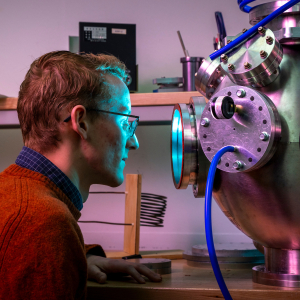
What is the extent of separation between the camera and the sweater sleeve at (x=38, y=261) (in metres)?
0.53

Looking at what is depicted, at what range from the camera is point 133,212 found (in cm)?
126

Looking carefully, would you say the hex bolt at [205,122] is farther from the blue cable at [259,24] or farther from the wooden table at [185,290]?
the wooden table at [185,290]

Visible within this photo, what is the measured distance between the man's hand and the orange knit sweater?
21cm

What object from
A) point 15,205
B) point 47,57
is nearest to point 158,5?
point 47,57

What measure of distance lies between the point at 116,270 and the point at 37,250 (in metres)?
0.30

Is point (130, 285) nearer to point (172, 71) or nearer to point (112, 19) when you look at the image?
point (172, 71)

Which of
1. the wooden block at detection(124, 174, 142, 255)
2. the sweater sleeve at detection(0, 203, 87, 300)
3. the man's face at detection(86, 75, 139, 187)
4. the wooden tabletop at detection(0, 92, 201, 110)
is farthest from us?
the wooden tabletop at detection(0, 92, 201, 110)

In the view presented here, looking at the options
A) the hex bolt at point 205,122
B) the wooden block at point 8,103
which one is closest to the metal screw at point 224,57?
the hex bolt at point 205,122

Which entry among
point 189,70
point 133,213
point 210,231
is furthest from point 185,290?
point 189,70

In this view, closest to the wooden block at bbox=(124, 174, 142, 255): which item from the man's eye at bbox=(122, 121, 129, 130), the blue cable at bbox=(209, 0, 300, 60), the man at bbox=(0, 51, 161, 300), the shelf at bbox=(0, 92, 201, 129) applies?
the shelf at bbox=(0, 92, 201, 129)

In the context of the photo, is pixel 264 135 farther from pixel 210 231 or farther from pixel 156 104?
pixel 156 104

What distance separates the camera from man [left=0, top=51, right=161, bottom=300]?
Answer: 1.75ft

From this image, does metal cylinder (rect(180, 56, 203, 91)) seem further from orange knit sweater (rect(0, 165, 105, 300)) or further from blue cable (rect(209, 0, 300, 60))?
orange knit sweater (rect(0, 165, 105, 300))

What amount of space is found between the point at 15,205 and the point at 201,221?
3.84 feet
